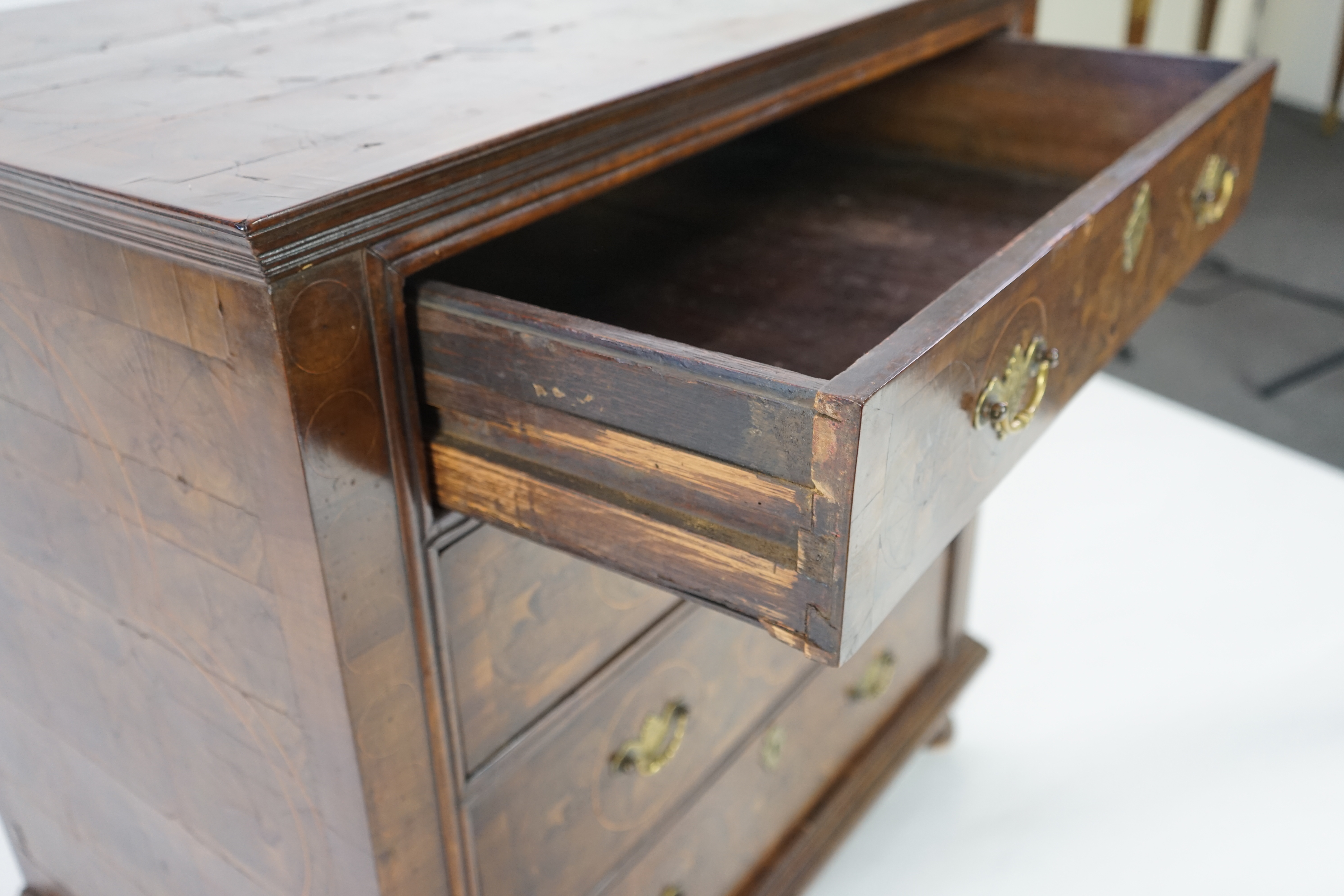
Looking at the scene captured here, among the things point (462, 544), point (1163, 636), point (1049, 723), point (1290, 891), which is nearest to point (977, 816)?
point (1049, 723)

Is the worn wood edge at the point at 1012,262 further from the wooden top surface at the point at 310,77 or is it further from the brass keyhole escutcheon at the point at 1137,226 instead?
the wooden top surface at the point at 310,77

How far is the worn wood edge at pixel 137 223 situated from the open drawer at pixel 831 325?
0.09 m

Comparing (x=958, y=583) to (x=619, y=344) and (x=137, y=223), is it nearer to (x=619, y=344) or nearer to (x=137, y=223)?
(x=619, y=344)

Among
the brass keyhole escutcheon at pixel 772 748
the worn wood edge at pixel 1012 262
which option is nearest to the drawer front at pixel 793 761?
the brass keyhole escutcheon at pixel 772 748

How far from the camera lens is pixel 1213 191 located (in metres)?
0.76

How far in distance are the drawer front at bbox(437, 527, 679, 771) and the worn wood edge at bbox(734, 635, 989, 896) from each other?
1.23ft

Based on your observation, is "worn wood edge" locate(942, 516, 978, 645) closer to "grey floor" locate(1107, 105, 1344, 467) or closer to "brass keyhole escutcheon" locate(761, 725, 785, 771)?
"brass keyhole escutcheon" locate(761, 725, 785, 771)

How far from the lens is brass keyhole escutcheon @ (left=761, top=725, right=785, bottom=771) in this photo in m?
0.93

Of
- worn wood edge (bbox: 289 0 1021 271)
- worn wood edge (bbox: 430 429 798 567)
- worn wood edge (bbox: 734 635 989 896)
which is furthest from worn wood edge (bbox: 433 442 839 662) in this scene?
worn wood edge (bbox: 734 635 989 896)

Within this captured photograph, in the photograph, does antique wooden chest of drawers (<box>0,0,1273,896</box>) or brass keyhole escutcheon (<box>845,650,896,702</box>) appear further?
brass keyhole escutcheon (<box>845,650,896,702</box>)

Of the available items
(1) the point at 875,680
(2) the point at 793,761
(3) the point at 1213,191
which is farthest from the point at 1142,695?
(3) the point at 1213,191

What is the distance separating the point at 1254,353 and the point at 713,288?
5.20 ft

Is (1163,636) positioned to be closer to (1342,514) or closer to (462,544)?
(1342,514)

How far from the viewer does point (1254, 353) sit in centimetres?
196
